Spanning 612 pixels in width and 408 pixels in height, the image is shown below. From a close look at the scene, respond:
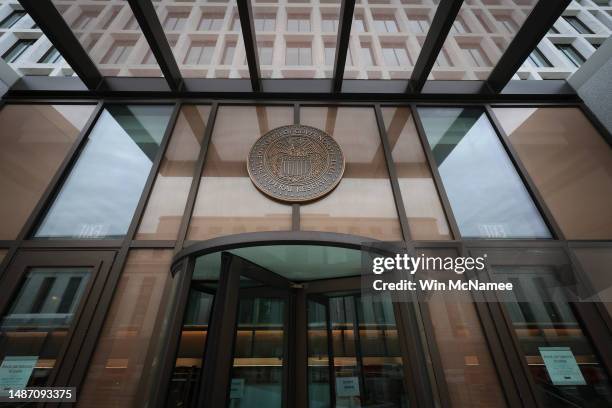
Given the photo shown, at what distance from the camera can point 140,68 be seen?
3770 millimetres

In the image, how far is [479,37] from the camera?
3395 millimetres

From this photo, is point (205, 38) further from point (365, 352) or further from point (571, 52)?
point (571, 52)

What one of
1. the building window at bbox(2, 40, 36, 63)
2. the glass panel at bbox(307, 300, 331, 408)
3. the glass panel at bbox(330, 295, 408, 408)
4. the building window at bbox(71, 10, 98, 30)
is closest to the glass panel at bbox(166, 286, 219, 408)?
the glass panel at bbox(307, 300, 331, 408)

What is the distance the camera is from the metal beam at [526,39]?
285 centimetres

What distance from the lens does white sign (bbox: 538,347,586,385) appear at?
223cm

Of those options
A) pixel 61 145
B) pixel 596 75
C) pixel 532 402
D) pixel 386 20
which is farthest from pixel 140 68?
pixel 596 75

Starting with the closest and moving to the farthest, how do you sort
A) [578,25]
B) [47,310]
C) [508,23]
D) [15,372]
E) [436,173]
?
1. [15,372]
2. [47,310]
3. [508,23]
4. [436,173]
5. [578,25]

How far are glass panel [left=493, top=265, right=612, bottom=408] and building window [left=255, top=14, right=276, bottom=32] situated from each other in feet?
12.1

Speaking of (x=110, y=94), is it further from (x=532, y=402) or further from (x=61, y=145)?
(x=532, y=402)

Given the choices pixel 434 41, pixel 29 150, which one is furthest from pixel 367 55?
pixel 29 150

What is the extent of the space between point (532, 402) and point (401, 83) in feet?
12.1

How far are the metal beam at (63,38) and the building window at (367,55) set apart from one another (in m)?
3.52

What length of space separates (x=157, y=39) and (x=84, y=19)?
816 mm

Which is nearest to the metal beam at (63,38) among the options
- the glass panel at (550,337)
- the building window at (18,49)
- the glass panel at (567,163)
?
the glass panel at (550,337)
